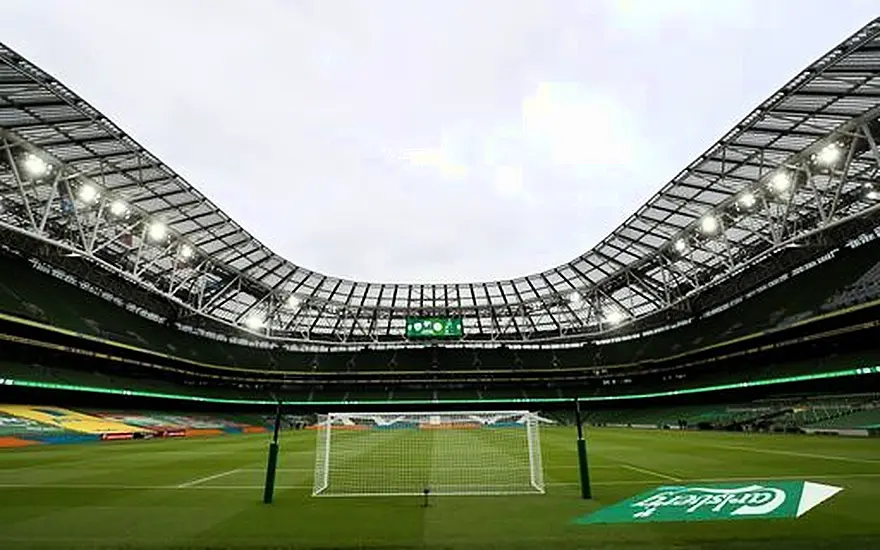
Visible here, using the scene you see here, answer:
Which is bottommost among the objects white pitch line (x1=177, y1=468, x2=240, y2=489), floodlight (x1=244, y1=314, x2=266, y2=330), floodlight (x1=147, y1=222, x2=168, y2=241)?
white pitch line (x1=177, y1=468, x2=240, y2=489)

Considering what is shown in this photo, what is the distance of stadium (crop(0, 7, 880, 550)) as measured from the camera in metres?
8.12

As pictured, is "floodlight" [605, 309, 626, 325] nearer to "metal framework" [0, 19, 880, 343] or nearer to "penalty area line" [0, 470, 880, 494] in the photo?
"metal framework" [0, 19, 880, 343]

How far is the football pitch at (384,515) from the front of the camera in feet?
20.6

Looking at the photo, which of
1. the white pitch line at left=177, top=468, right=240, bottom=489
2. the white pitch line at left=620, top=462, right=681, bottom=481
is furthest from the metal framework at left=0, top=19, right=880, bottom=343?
the white pitch line at left=177, top=468, right=240, bottom=489

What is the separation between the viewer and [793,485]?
10.0 metres

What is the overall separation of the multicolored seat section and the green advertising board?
1318 inches

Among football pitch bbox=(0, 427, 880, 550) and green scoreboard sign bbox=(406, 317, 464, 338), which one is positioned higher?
green scoreboard sign bbox=(406, 317, 464, 338)

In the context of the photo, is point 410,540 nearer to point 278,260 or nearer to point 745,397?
point 278,260

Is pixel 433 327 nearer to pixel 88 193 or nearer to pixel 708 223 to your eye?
pixel 708 223

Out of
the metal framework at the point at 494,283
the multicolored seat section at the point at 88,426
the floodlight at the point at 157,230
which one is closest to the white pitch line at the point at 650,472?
the metal framework at the point at 494,283

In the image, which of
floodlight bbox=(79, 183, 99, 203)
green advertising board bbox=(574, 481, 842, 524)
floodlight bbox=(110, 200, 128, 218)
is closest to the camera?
green advertising board bbox=(574, 481, 842, 524)

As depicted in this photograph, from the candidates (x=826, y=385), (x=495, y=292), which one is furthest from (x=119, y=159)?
(x=826, y=385)

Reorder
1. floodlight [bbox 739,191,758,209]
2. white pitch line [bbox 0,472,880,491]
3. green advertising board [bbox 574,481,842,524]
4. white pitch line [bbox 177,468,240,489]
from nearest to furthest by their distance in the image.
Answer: green advertising board [bbox 574,481,842,524] < white pitch line [bbox 0,472,880,491] < white pitch line [bbox 177,468,240,489] < floodlight [bbox 739,191,758,209]

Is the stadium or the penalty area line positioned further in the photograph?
the penalty area line
